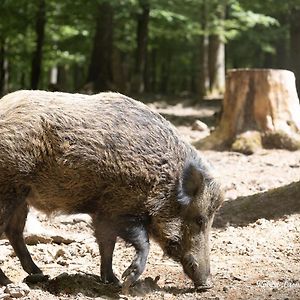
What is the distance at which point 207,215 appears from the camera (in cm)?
493

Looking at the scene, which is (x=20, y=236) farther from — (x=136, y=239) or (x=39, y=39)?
(x=39, y=39)

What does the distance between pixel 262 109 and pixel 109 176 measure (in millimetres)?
6163

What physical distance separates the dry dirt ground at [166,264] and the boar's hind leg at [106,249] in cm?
9

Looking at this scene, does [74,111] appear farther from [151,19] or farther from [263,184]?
[151,19]

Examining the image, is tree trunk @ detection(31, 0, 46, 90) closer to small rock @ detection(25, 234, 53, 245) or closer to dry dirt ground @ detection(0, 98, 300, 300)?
dry dirt ground @ detection(0, 98, 300, 300)

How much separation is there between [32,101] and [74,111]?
0.29m

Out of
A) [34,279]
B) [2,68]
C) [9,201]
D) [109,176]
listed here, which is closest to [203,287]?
[109,176]

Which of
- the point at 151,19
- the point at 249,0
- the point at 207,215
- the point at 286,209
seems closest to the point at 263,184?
the point at 286,209

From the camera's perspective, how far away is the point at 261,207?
24.5 feet

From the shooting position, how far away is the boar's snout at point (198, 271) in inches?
189

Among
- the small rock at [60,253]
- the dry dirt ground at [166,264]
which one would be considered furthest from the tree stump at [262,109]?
the small rock at [60,253]

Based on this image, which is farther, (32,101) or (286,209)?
(286,209)

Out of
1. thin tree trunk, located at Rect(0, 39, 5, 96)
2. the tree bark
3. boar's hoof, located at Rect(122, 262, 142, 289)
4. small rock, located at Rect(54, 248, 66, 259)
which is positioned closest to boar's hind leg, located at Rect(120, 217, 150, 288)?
boar's hoof, located at Rect(122, 262, 142, 289)

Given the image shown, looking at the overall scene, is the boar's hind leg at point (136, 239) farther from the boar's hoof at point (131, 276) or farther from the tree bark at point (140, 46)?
the tree bark at point (140, 46)
